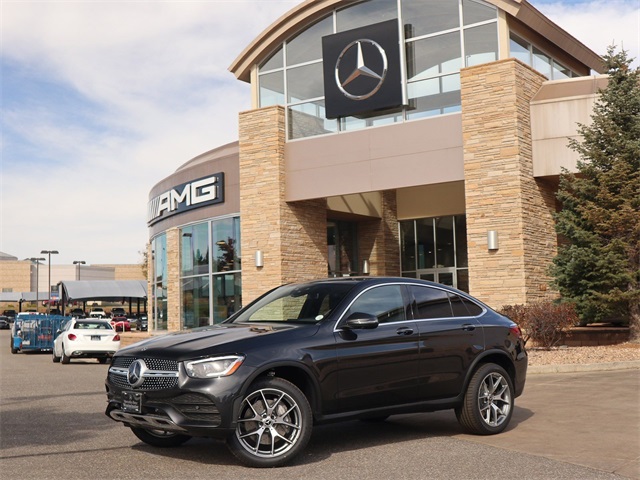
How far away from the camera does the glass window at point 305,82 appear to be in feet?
84.4

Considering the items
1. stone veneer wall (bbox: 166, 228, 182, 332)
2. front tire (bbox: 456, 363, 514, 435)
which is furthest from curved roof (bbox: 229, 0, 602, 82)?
front tire (bbox: 456, 363, 514, 435)

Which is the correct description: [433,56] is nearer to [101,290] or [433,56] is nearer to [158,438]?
[158,438]

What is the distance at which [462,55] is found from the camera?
22.9 meters

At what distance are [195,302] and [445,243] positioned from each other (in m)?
9.62

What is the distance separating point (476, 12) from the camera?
74.8 feet

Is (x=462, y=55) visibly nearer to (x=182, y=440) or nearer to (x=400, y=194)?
(x=400, y=194)

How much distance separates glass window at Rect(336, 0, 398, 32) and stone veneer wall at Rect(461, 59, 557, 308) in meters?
3.61

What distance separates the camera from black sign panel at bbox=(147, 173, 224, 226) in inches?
1123

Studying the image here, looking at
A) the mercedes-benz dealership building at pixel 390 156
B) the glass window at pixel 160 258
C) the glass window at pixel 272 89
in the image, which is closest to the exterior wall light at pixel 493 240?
the mercedes-benz dealership building at pixel 390 156

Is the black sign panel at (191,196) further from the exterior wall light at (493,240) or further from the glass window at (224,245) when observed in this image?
the exterior wall light at (493,240)

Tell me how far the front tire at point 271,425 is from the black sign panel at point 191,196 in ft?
71.7

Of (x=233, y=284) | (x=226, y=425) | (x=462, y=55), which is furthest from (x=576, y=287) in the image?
(x=226, y=425)

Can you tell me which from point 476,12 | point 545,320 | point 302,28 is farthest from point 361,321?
point 302,28

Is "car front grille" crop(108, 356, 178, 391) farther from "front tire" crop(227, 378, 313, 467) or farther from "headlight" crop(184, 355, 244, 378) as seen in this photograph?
"front tire" crop(227, 378, 313, 467)
